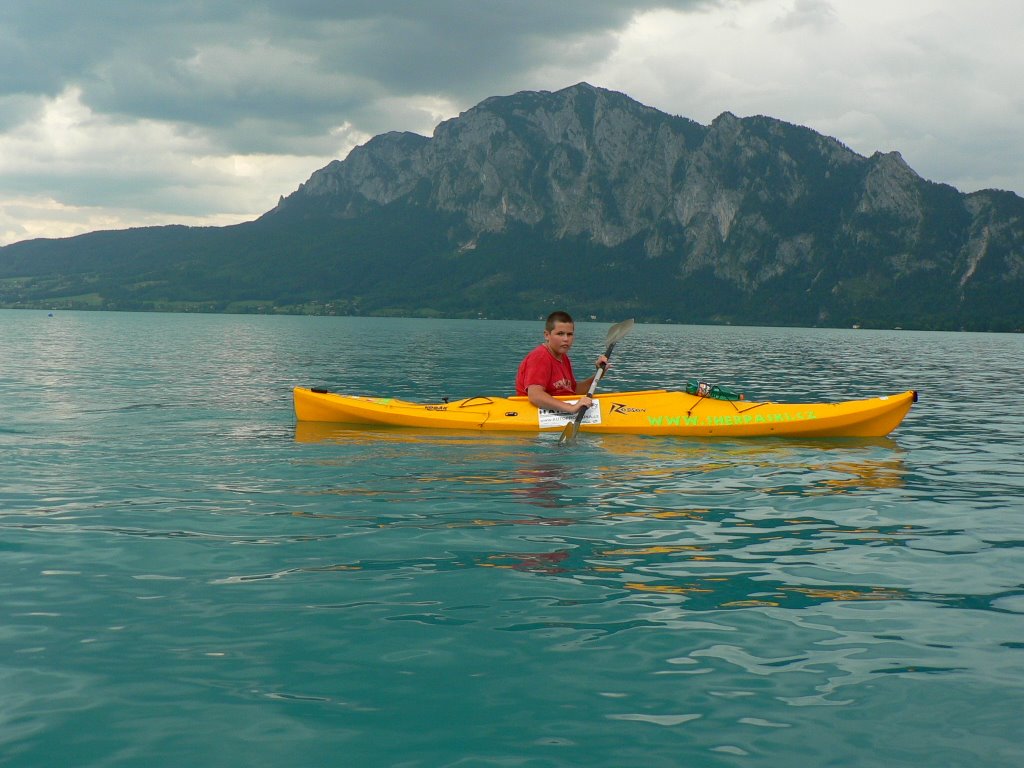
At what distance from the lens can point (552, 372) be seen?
15.9m

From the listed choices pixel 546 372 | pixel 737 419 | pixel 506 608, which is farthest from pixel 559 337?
pixel 506 608

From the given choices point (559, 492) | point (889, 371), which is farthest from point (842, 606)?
point (889, 371)

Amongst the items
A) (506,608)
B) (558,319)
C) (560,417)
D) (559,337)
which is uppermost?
(558,319)

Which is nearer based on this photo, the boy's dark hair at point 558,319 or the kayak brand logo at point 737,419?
the boy's dark hair at point 558,319

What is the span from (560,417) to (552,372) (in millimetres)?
889

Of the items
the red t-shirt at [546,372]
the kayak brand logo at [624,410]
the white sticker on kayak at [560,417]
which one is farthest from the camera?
the kayak brand logo at [624,410]

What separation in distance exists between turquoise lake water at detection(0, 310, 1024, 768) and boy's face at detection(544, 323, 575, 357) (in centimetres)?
197

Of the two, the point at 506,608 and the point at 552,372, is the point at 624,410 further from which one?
the point at 506,608

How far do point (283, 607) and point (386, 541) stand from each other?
7.03ft

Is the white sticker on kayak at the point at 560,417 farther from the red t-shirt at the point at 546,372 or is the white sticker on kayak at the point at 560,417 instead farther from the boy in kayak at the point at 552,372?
the red t-shirt at the point at 546,372

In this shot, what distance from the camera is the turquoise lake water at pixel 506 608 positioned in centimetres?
454

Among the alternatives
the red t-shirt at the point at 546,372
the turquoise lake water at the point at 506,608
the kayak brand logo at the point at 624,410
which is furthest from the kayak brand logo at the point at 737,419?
the red t-shirt at the point at 546,372

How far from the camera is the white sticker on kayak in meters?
16.1

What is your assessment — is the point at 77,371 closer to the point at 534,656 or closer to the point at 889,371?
the point at 534,656
